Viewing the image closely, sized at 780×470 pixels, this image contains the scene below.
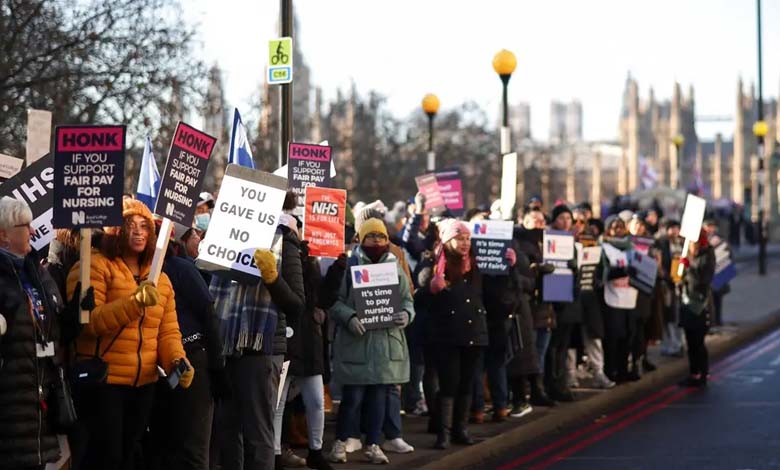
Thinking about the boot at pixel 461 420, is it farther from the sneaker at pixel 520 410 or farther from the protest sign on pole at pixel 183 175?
the protest sign on pole at pixel 183 175

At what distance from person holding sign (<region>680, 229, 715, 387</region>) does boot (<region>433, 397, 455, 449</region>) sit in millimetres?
6344

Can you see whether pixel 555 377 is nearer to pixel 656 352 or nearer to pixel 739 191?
pixel 656 352

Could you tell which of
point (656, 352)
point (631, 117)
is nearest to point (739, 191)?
point (631, 117)

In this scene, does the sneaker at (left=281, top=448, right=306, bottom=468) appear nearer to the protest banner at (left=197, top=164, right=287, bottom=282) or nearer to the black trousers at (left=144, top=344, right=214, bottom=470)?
the protest banner at (left=197, top=164, right=287, bottom=282)

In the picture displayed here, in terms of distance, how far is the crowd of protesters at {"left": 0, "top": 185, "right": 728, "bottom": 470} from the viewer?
7.46 metres

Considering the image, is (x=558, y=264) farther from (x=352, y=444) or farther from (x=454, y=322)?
(x=352, y=444)

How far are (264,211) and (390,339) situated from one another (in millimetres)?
2574

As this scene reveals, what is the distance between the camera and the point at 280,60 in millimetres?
14383

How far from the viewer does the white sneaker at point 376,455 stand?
1135 centimetres

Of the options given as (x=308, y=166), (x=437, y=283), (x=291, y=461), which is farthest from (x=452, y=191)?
(x=291, y=461)

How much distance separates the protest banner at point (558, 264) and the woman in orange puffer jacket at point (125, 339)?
7484mm

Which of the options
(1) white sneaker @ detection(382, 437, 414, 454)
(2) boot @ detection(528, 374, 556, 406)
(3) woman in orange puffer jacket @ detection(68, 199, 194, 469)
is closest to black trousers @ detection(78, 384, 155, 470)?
(3) woman in orange puffer jacket @ detection(68, 199, 194, 469)

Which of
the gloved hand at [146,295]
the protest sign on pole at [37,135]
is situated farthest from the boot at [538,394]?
the gloved hand at [146,295]

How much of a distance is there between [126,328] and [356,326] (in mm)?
3725
